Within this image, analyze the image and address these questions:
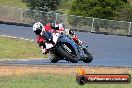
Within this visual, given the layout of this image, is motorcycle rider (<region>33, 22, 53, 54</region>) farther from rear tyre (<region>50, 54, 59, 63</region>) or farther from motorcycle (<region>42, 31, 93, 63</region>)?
rear tyre (<region>50, 54, 59, 63</region>)

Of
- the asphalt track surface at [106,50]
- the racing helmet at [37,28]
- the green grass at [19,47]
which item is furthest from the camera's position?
the asphalt track surface at [106,50]

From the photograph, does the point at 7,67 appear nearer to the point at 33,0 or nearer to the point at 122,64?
the point at 122,64

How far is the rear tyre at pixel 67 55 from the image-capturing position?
649cm

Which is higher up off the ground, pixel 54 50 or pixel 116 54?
pixel 54 50

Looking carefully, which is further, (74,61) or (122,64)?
(122,64)

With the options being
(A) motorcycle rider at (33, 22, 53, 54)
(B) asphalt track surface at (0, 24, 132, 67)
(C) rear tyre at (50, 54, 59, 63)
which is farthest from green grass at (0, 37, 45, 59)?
(A) motorcycle rider at (33, 22, 53, 54)

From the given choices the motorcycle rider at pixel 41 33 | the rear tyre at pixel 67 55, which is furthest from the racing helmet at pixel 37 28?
the rear tyre at pixel 67 55

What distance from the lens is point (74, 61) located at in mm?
6531

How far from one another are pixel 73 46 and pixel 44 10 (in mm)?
3520

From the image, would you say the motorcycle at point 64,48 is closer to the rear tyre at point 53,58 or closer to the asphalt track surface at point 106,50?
the rear tyre at point 53,58

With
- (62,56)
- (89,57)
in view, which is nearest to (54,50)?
(62,56)

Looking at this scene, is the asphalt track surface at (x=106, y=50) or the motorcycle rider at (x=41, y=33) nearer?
the motorcycle rider at (x=41, y=33)

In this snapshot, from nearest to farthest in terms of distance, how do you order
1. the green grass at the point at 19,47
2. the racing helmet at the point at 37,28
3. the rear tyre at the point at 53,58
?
the racing helmet at the point at 37,28 → the rear tyre at the point at 53,58 → the green grass at the point at 19,47

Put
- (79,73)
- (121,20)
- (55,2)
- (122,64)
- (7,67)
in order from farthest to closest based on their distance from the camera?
(121,20) → (122,64) → (7,67) → (55,2) → (79,73)
